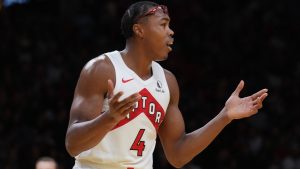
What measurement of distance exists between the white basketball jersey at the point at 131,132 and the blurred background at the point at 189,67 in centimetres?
502

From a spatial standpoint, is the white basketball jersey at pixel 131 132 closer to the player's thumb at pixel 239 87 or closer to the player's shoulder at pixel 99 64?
the player's shoulder at pixel 99 64

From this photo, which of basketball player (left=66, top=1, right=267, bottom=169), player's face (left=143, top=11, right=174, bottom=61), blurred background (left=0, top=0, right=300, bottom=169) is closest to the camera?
basketball player (left=66, top=1, right=267, bottom=169)

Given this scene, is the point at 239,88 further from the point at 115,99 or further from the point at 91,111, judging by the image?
the point at 115,99

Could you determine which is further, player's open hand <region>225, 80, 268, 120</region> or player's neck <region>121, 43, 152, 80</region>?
player's neck <region>121, 43, 152, 80</region>

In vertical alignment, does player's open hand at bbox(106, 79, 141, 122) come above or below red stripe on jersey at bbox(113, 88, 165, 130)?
above

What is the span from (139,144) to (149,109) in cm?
25

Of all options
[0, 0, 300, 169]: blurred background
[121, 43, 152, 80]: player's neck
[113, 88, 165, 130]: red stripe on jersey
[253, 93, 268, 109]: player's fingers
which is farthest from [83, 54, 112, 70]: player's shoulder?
[0, 0, 300, 169]: blurred background

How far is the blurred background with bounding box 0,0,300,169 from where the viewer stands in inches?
395

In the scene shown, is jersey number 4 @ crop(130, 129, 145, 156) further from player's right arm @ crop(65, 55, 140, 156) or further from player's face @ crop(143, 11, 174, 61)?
player's face @ crop(143, 11, 174, 61)

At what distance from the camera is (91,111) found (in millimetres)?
4336

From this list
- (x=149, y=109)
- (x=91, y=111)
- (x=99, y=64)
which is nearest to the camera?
(x=91, y=111)

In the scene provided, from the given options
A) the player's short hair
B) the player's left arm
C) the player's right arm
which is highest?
the player's short hair

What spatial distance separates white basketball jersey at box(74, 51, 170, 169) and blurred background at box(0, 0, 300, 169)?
16.5 ft

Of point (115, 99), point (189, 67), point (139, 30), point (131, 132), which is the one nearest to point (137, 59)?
point (139, 30)
